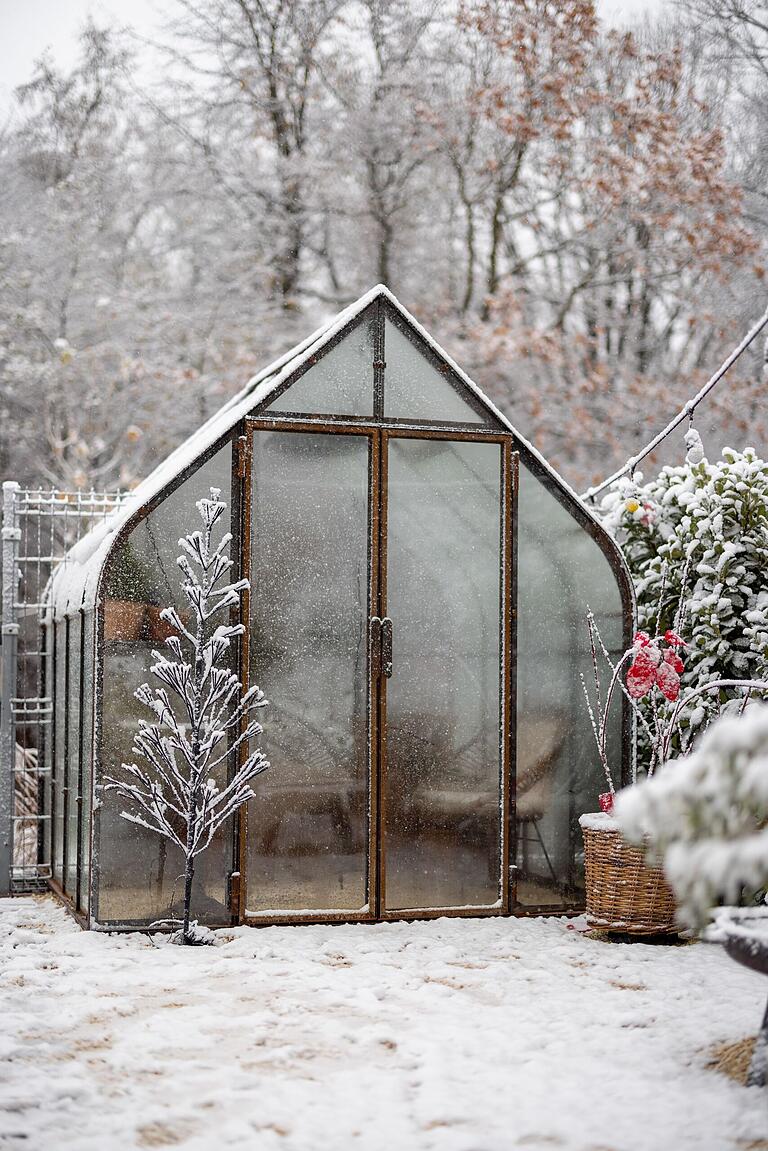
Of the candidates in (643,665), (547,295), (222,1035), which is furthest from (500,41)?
(222,1035)

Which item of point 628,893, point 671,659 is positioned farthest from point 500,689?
point 628,893

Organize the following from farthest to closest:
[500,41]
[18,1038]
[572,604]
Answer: [500,41]
[572,604]
[18,1038]

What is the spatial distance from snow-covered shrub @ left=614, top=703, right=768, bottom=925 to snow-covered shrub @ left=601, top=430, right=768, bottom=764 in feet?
10.7

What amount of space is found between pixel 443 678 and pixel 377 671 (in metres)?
0.32

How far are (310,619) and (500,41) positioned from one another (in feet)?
26.2

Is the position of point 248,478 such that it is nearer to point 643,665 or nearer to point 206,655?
point 206,655

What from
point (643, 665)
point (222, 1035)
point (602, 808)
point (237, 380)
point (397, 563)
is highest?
point (237, 380)

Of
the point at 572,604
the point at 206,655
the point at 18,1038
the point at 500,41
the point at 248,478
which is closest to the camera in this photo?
the point at 18,1038

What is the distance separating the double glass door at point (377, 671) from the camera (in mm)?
5930

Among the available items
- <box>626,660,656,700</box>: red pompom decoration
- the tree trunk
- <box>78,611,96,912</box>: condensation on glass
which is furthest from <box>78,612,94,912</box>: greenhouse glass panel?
<box>626,660,656,700</box>: red pompom decoration

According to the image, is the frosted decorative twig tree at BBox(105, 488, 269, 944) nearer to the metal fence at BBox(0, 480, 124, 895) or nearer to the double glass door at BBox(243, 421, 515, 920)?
the double glass door at BBox(243, 421, 515, 920)

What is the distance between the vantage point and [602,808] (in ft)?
19.7

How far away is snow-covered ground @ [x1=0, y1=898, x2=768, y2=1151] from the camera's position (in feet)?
10.9

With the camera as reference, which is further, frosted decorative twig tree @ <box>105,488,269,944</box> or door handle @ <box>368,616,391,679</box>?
door handle @ <box>368,616,391,679</box>
